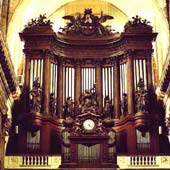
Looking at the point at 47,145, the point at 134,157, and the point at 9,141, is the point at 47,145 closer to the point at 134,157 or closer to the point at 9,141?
the point at 9,141

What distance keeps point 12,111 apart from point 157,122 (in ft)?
23.7

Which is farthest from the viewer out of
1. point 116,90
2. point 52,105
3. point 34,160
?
point 116,90

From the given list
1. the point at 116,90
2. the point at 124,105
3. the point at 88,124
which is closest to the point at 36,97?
the point at 88,124

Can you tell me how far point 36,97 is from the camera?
3008 centimetres

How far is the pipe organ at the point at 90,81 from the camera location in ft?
96.6

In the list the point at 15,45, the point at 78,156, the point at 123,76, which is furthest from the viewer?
the point at 15,45

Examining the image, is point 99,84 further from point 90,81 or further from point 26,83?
point 26,83

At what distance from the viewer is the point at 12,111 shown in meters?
30.3

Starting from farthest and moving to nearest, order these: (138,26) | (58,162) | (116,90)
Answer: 1. (138,26)
2. (116,90)
3. (58,162)

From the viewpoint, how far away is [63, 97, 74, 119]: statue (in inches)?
1215

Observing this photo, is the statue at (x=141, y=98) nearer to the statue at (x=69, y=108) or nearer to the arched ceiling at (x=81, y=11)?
the arched ceiling at (x=81, y=11)

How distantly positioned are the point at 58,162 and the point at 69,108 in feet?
13.4

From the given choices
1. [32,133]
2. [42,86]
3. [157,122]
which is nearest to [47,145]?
[32,133]

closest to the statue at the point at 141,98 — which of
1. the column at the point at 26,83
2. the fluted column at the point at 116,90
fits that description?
the fluted column at the point at 116,90
